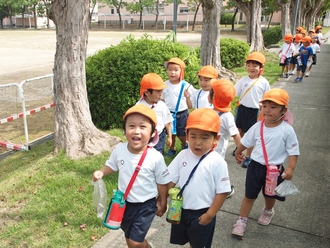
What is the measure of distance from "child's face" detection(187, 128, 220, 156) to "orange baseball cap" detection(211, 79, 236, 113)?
1153 millimetres

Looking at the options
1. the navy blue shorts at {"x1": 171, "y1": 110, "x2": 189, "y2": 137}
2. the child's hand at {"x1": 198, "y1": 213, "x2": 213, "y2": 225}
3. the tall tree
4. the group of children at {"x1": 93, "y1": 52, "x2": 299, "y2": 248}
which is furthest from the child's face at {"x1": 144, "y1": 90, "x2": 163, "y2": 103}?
the tall tree

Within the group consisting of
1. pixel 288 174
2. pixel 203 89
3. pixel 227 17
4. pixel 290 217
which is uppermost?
pixel 227 17

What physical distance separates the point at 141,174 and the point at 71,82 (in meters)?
2.96

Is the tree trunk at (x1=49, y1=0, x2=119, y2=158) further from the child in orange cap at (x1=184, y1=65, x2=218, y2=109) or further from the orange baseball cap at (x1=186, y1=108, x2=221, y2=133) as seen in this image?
the orange baseball cap at (x1=186, y1=108, x2=221, y2=133)

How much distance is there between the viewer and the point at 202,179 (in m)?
2.38

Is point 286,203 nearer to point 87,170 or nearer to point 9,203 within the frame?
point 87,170

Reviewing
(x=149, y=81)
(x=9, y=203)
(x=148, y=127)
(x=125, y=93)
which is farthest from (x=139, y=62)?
(x=148, y=127)

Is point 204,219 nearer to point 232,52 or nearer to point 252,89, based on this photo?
point 252,89

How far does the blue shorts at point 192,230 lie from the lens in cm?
241

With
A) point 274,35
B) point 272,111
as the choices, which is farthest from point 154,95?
point 274,35

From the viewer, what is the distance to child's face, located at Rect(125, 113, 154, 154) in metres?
2.40

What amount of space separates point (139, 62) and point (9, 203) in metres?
3.51

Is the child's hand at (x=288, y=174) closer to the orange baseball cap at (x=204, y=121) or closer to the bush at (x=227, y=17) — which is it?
the orange baseball cap at (x=204, y=121)

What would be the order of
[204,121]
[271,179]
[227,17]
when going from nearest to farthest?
1. [204,121]
2. [271,179]
3. [227,17]
